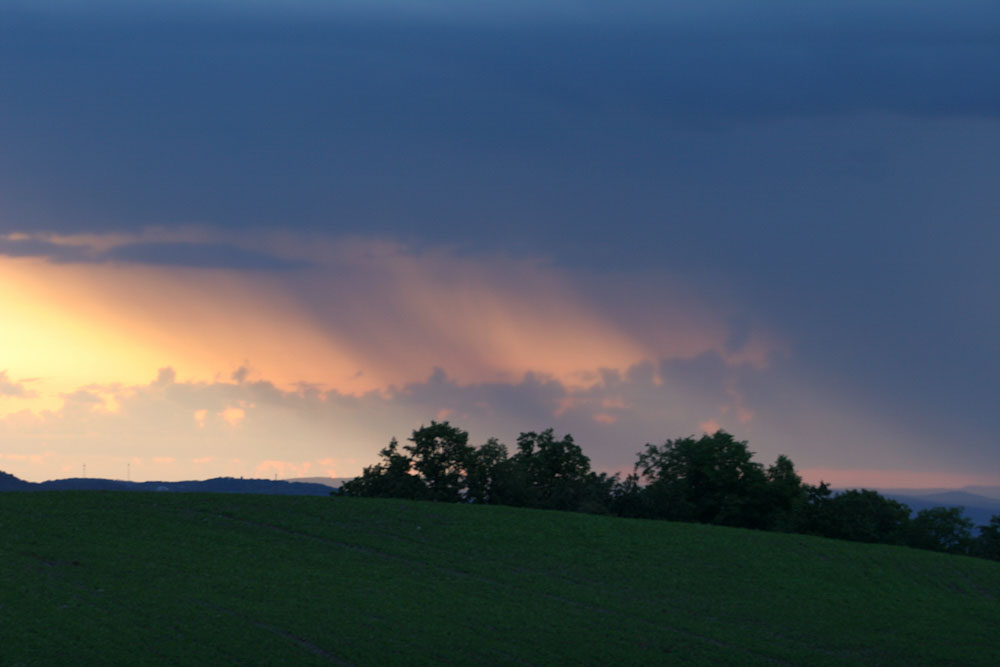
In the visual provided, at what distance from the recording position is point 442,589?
56.1 m

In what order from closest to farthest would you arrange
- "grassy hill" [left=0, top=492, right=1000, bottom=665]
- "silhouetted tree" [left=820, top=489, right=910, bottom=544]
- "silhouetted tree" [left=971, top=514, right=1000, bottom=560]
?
"grassy hill" [left=0, top=492, right=1000, bottom=665] < "silhouetted tree" [left=820, top=489, right=910, bottom=544] < "silhouetted tree" [left=971, top=514, right=1000, bottom=560]

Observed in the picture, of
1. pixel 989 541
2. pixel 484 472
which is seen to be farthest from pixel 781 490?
pixel 484 472

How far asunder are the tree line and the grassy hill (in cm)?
2276

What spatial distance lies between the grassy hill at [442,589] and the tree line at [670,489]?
22.8m

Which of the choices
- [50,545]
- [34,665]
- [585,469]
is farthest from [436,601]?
[585,469]

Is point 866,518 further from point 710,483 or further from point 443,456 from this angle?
point 443,456

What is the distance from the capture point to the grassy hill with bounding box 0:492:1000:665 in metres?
43.4

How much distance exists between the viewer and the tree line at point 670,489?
→ 340 ft

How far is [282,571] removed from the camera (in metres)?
57.6

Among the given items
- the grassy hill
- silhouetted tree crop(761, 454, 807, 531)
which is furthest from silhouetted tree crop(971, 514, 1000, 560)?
the grassy hill

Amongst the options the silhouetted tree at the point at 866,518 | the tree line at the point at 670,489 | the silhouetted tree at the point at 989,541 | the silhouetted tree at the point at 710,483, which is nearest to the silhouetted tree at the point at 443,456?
the tree line at the point at 670,489

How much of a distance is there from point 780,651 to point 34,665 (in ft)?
109

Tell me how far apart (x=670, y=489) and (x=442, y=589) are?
64819 millimetres

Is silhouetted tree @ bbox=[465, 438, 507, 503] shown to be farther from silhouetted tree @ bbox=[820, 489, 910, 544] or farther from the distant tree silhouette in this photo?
silhouetted tree @ bbox=[820, 489, 910, 544]
